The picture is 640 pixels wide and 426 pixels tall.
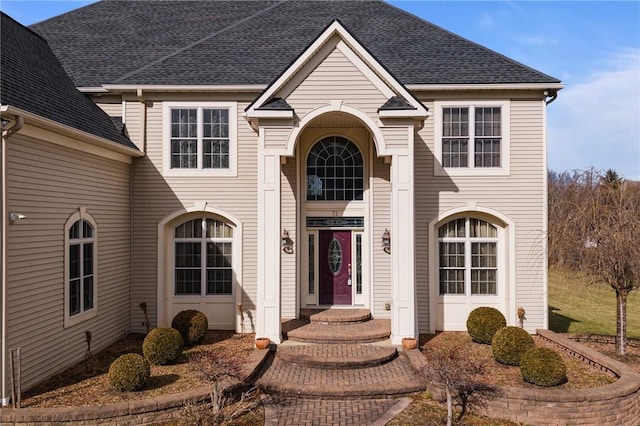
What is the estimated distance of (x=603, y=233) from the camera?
9.84 meters

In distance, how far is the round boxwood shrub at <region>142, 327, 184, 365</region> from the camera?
937 centimetres

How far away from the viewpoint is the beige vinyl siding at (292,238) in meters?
12.5

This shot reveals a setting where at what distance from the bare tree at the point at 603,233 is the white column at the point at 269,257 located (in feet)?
22.5

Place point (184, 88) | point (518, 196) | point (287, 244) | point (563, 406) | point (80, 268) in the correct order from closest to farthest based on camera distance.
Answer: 1. point (563, 406)
2. point (80, 268)
3. point (184, 88)
4. point (518, 196)
5. point (287, 244)

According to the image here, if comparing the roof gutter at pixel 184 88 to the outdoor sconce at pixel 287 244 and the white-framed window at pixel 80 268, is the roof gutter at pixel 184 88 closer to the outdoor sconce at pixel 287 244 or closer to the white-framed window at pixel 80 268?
the white-framed window at pixel 80 268

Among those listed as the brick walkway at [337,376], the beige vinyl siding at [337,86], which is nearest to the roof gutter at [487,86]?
the beige vinyl siding at [337,86]

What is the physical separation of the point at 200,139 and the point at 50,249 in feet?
16.8

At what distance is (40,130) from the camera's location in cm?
863

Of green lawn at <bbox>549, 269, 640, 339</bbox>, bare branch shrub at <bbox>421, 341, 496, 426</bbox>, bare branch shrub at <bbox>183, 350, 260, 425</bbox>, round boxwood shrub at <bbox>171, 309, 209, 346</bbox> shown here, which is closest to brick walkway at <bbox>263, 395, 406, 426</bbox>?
bare branch shrub at <bbox>183, 350, 260, 425</bbox>

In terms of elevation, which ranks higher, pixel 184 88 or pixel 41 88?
pixel 184 88

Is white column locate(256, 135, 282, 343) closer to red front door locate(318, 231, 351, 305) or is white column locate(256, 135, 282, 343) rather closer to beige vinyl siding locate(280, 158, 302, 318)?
beige vinyl siding locate(280, 158, 302, 318)

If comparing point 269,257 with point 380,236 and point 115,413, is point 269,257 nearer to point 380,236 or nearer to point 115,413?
point 380,236

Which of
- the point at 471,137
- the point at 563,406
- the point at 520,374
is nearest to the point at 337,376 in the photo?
the point at 520,374

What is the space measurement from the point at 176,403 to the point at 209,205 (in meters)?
6.30
